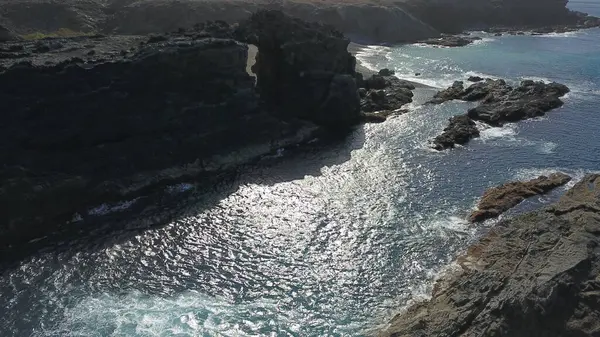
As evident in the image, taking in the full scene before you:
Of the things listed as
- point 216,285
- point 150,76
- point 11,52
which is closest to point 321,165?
point 150,76

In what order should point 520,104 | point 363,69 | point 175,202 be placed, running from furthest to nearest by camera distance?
point 363,69, point 520,104, point 175,202

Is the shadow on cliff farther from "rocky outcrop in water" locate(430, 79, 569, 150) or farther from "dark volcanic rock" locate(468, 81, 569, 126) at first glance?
"dark volcanic rock" locate(468, 81, 569, 126)

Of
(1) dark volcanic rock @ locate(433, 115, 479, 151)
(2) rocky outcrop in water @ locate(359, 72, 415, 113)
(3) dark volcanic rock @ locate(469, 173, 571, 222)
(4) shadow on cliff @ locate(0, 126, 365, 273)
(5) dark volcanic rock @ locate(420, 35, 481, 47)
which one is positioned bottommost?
(4) shadow on cliff @ locate(0, 126, 365, 273)

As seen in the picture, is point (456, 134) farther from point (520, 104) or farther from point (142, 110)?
point (142, 110)

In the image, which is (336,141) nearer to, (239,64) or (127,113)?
(239,64)

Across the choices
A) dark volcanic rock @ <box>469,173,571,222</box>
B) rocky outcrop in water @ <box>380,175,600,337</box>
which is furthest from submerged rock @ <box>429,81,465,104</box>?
rocky outcrop in water @ <box>380,175,600,337</box>

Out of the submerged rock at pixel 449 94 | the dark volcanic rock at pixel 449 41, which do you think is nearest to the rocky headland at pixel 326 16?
the dark volcanic rock at pixel 449 41

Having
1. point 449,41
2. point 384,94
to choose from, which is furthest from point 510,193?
point 449,41

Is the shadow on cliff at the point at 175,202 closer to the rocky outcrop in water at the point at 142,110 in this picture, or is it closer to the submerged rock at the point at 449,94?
the rocky outcrop in water at the point at 142,110
